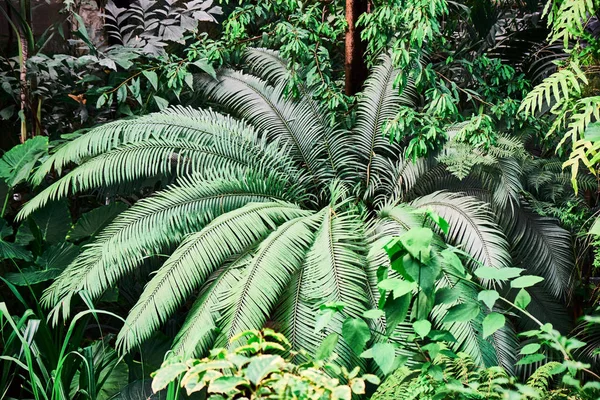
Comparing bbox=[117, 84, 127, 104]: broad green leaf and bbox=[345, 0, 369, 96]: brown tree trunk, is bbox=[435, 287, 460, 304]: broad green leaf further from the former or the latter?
bbox=[117, 84, 127, 104]: broad green leaf

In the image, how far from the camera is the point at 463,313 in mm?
1504

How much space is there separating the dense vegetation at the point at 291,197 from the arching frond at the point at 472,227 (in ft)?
0.04

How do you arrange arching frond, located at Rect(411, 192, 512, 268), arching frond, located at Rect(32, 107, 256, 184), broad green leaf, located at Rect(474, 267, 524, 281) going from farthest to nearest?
arching frond, located at Rect(32, 107, 256, 184) < arching frond, located at Rect(411, 192, 512, 268) < broad green leaf, located at Rect(474, 267, 524, 281)

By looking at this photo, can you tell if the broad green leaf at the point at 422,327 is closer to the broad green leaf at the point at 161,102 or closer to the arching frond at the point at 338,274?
the arching frond at the point at 338,274

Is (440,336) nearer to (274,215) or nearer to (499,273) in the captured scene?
(499,273)

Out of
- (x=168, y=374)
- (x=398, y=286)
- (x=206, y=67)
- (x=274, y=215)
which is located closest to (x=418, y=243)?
(x=398, y=286)

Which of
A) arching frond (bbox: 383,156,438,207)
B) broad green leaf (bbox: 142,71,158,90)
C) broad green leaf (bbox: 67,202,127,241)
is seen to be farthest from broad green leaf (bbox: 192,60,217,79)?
arching frond (bbox: 383,156,438,207)

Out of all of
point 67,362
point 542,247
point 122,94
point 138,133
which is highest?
point 122,94

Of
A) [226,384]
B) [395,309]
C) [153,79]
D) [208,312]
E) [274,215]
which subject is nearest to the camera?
[226,384]

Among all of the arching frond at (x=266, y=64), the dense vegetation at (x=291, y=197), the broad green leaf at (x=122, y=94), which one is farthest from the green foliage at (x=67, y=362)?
the arching frond at (x=266, y=64)

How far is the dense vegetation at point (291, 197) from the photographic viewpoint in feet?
8.83

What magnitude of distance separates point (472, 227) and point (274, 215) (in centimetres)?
93

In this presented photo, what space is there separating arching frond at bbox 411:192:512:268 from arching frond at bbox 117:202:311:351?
779mm

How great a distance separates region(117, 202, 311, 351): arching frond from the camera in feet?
8.95
